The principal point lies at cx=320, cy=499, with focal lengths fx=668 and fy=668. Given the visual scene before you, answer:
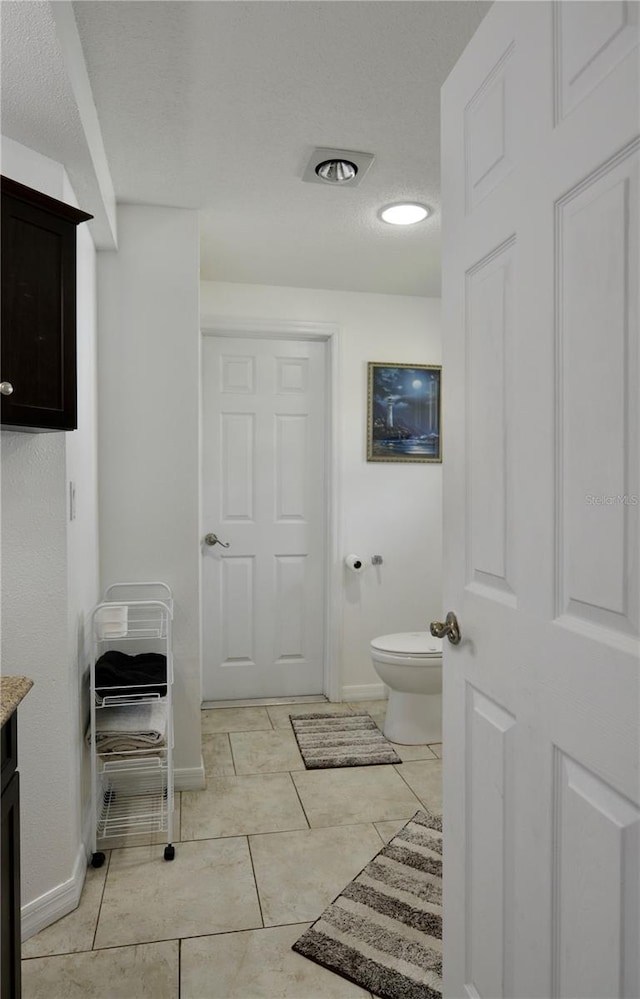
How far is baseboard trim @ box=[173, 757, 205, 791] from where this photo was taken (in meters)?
2.82

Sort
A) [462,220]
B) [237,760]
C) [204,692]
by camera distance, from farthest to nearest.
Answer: [204,692] → [237,760] → [462,220]

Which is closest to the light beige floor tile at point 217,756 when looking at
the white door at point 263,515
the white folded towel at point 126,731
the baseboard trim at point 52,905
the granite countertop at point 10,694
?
the white door at point 263,515

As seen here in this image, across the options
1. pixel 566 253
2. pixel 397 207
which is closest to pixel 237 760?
pixel 397 207

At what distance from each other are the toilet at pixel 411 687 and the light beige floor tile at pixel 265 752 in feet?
1.67

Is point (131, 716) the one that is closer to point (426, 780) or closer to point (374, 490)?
point (426, 780)

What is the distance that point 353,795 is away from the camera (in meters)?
2.77

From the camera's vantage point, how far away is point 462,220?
1.36m

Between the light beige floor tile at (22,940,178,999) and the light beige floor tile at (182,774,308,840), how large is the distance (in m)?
0.61

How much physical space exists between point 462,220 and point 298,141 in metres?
1.17

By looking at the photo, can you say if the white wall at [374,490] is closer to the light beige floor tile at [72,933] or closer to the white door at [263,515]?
the white door at [263,515]

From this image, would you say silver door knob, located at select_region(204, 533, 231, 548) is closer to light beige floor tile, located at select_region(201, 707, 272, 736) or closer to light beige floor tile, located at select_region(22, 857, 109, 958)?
light beige floor tile, located at select_region(201, 707, 272, 736)

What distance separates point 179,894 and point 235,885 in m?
0.17

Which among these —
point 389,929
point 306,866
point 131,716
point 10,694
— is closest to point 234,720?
point 131,716

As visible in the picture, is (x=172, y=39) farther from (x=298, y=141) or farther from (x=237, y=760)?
(x=237, y=760)
